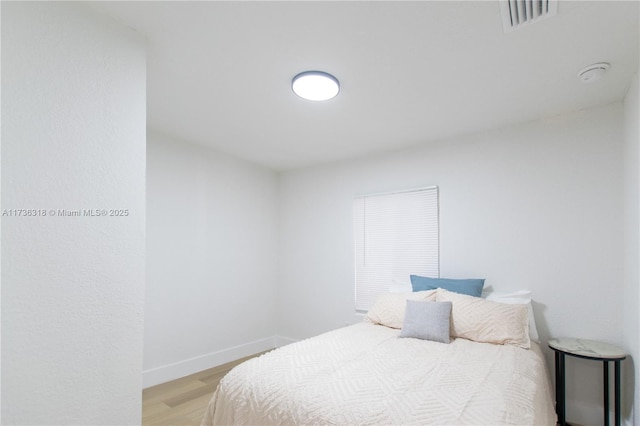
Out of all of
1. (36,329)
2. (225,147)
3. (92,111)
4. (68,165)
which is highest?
(225,147)

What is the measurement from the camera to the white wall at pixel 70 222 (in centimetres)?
137

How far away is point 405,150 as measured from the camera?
3.82 metres

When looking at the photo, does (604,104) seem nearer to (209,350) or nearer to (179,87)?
(179,87)

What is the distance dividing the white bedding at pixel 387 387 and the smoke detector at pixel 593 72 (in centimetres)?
188

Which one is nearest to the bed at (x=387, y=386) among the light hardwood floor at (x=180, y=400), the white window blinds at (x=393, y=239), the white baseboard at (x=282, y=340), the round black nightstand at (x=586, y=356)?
the round black nightstand at (x=586, y=356)

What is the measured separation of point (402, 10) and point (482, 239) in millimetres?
2292

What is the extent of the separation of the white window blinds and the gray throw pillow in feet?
2.51

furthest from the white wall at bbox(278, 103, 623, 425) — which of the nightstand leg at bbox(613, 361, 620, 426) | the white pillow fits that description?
the nightstand leg at bbox(613, 361, 620, 426)

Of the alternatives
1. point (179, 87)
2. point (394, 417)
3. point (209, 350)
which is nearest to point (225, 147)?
point (179, 87)

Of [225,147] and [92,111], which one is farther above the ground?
[225,147]

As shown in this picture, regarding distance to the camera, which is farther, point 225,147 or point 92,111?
point 225,147

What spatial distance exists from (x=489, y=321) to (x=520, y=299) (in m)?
0.48

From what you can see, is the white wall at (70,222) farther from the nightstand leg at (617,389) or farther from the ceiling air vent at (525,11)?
the nightstand leg at (617,389)

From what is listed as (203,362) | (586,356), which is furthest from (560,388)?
(203,362)
